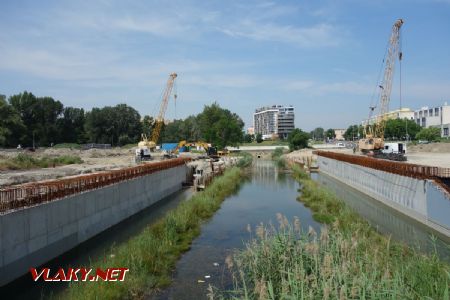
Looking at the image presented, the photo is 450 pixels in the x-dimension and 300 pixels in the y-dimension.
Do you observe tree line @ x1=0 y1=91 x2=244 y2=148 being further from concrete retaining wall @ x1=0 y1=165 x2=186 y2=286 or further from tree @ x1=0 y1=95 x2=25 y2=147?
concrete retaining wall @ x1=0 y1=165 x2=186 y2=286

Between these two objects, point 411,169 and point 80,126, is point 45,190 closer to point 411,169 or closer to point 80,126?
point 411,169

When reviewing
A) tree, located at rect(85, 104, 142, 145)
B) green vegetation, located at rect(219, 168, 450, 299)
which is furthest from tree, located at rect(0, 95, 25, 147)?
green vegetation, located at rect(219, 168, 450, 299)

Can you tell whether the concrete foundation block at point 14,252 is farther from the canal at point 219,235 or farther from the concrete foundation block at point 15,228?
the canal at point 219,235

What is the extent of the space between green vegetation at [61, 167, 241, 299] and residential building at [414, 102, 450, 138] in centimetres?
15974

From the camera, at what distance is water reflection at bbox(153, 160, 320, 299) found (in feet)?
51.6

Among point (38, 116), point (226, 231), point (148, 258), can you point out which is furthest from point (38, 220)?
point (38, 116)

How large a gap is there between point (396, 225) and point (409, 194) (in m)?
3.15

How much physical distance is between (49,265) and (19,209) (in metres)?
2.93

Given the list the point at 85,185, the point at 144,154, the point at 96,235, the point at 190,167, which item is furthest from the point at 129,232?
the point at 144,154

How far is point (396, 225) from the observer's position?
2672 cm

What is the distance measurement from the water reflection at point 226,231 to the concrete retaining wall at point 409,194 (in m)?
6.78

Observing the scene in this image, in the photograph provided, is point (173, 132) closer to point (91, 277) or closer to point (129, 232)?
point (129, 232)

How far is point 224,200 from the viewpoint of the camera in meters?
39.7

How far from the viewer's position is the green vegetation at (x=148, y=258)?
13.2 m
